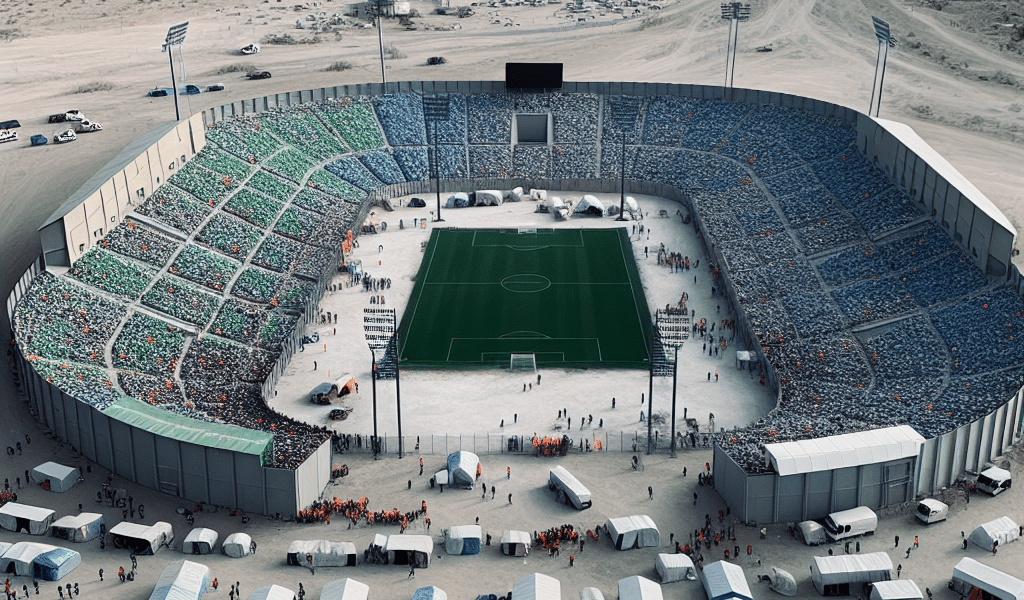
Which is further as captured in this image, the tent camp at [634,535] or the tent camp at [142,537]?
the tent camp at [634,535]

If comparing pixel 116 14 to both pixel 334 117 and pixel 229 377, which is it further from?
pixel 229 377

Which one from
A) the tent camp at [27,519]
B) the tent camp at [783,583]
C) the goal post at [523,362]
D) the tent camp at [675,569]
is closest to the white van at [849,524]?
the tent camp at [783,583]

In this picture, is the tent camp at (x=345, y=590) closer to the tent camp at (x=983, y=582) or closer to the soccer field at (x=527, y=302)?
the tent camp at (x=983, y=582)

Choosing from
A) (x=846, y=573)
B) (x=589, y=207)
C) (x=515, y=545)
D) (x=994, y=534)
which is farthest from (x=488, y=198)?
(x=846, y=573)

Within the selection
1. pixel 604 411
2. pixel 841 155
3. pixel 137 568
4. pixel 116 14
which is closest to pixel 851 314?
pixel 604 411

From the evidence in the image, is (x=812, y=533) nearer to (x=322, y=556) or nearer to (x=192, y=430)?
(x=322, y=556)
